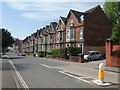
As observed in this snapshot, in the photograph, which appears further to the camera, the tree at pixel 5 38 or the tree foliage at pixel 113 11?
the tree at pixel 5 38

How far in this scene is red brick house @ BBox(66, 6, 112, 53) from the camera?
55.8m

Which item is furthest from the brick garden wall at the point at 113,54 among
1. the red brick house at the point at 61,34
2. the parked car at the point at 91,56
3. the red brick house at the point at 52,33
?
the red brick house at the point at 52,33

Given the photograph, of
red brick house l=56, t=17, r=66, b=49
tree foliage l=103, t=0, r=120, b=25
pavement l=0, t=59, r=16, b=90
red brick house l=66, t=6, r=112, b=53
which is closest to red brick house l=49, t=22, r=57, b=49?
red brick house l=56, t=17, r=66, b=49

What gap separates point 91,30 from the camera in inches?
2221

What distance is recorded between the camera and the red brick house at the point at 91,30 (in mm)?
55844

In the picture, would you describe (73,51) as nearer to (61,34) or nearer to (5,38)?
(61,34)

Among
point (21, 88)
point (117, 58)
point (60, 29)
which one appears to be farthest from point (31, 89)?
point (60, 29)

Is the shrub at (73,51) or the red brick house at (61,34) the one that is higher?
the red brick house at (61,34)

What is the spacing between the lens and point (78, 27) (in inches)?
2312

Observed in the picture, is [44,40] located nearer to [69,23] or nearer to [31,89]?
[69,23]

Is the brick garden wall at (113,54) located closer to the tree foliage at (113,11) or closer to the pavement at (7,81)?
the pavement at (7,81)

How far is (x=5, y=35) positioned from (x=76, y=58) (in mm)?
41143

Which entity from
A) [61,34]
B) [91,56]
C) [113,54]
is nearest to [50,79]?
[113,54]

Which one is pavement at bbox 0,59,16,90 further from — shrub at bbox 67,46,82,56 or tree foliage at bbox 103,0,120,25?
tree foliage at bbox 103,0,120,25
